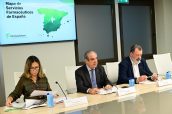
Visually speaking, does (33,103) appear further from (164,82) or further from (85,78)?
(164,82)

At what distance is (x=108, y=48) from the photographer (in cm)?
615

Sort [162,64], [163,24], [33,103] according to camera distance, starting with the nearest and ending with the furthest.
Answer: [33,103], [162,64], [163,24]

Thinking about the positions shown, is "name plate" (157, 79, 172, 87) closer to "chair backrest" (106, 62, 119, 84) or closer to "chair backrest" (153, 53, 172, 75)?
"chair backrest" (106, 62, 119, 84)

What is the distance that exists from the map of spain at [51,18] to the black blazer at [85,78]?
5.08 ft

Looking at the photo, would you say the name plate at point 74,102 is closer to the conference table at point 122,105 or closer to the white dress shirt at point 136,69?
the conference table at point 122,105

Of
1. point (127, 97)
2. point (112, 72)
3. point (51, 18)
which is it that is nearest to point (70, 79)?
point (112, 72)

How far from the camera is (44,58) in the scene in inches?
200

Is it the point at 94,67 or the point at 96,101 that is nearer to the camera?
the point at 96,101

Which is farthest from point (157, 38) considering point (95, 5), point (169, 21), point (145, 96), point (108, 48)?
point (145, 96)

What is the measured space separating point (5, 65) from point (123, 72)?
1.90 meters

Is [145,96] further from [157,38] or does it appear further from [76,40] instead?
[157,38]

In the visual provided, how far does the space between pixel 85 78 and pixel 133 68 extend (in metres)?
0.96

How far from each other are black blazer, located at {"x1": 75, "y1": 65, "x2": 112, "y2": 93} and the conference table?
32cm

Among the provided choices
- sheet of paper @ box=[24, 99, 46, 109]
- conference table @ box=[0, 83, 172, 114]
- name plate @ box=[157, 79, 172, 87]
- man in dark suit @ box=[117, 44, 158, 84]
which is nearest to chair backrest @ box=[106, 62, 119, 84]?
man in dark suit @ box=[117, 44, 158, 84]
